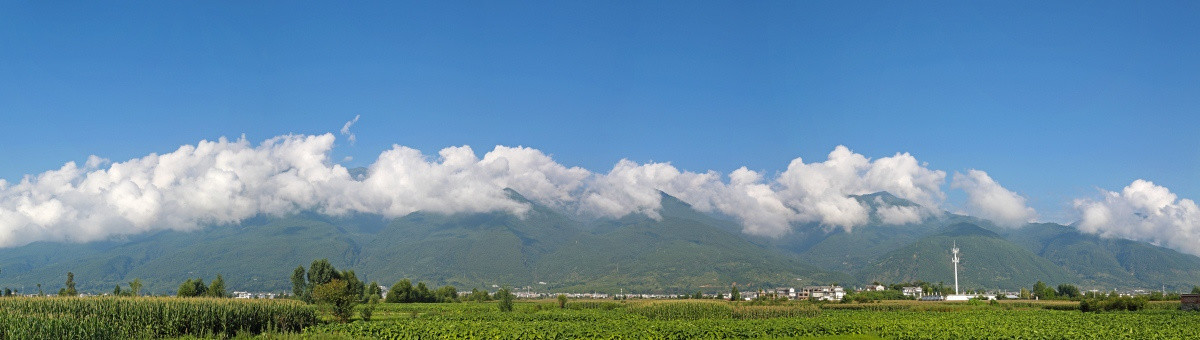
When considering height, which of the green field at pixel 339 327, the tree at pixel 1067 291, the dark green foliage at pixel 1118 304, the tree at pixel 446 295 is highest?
the green field at pixel 339 327

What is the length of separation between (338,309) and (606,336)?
1438 inches

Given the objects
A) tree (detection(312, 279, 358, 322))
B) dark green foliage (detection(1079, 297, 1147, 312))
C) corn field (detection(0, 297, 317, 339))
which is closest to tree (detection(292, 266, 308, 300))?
tree (detection(312, 279, 358, 322))

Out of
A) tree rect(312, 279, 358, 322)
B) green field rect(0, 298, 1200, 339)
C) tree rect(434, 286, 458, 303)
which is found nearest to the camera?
green field rect(0, 298, 1200, 339)

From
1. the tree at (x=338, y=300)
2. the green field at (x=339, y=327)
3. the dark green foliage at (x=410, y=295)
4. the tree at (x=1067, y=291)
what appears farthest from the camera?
the tree at (x=1067, y=291)

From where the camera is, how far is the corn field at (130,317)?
36.6 m

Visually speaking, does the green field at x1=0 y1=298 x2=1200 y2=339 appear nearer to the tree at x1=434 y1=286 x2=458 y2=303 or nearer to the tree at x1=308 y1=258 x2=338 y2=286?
the tree at x1=308 y1=258 x2=338 y2=286

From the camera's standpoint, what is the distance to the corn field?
36.6 meters

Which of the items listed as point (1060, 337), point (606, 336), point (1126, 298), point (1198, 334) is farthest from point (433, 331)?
Result: point (1126, 298)

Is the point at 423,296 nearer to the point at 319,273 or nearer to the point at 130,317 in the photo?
the point at 319,273

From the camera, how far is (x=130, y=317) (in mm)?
46938

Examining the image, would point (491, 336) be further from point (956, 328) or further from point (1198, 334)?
point (1198, 334)

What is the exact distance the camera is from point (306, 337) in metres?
38.8

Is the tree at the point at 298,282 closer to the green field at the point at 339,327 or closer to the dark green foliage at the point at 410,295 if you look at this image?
the dark green foliage at the point at 410,295

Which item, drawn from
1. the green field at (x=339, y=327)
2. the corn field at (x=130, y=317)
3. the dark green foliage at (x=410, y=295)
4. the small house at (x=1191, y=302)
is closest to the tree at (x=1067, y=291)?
the small house at (x=1191, y=302)
